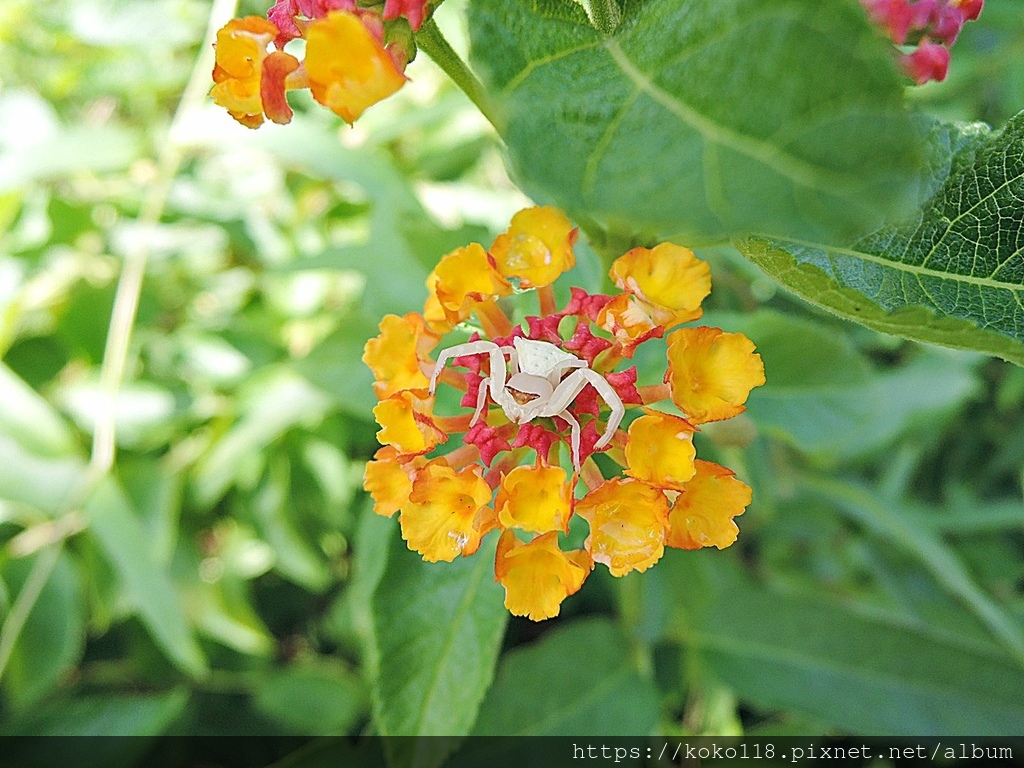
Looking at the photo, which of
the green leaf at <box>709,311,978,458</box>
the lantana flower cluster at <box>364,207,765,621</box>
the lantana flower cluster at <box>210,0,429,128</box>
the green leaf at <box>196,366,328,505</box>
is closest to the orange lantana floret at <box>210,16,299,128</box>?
the lantana flower cluster at <box>210,0,429,128</box>

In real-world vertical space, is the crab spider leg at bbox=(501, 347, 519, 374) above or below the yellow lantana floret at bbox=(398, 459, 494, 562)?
above

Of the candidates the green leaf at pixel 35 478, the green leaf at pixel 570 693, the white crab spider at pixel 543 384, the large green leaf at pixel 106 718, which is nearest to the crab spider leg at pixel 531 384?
the white crab spider at pixel 543 384

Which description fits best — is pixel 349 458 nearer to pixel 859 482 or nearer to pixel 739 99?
pixel 859 482

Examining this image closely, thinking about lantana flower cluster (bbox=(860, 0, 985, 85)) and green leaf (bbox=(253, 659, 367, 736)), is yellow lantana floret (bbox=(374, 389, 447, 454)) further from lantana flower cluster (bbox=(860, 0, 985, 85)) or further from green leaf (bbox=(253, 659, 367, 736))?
green leaf (bbox=(253, 659, 367, 736))

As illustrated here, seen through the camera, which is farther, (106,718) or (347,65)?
(106,718)

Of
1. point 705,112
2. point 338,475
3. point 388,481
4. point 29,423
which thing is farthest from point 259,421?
point 705,112

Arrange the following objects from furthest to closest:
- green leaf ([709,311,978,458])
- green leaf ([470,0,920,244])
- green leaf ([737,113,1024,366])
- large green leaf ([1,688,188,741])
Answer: large green leaf ([1,688,188,741])
green leaf ([709,311,978,458])
green leaf ([737,113,1024,366])
green leaf ([470,0,920,244])

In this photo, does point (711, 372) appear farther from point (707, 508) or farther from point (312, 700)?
point (312, 700)
